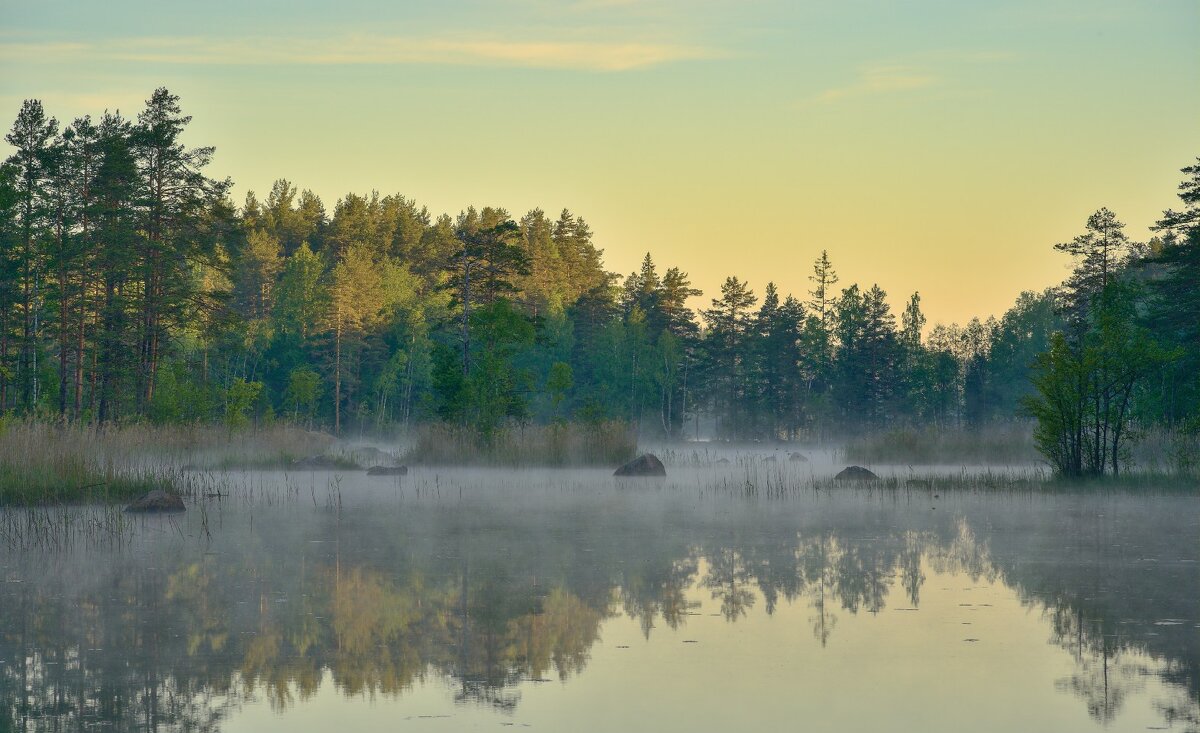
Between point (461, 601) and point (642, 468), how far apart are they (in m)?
21.1

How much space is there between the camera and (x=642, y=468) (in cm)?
3319

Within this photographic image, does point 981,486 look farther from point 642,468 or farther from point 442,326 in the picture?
point 442,326

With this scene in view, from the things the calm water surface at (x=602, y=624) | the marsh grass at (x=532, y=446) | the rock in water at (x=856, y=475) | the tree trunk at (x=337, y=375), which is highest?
the tree trunk at (x=337, y=375)

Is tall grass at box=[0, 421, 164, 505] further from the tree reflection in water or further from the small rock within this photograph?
the small rock

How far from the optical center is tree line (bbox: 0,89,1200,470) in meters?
44.8

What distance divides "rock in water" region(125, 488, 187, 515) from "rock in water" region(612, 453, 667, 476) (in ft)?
45.2

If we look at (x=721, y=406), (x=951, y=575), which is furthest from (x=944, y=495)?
(x=721, y=406)

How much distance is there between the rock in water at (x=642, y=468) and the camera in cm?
3291

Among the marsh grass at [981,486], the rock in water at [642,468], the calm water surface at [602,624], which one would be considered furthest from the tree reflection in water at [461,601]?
the rock in water at [642,468]

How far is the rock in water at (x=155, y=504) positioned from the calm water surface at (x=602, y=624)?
2.67ft

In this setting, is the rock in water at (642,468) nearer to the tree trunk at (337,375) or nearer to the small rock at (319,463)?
the small rock at (319,463)

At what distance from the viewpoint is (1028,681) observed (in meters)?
8.90

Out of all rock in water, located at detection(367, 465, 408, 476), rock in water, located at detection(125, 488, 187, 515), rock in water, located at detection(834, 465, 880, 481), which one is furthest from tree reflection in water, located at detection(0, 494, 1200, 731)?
rock in water, located at detection(367, 465, 408, 476)

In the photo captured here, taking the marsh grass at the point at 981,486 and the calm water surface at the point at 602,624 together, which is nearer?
the calm water surface at the point at 602,624
